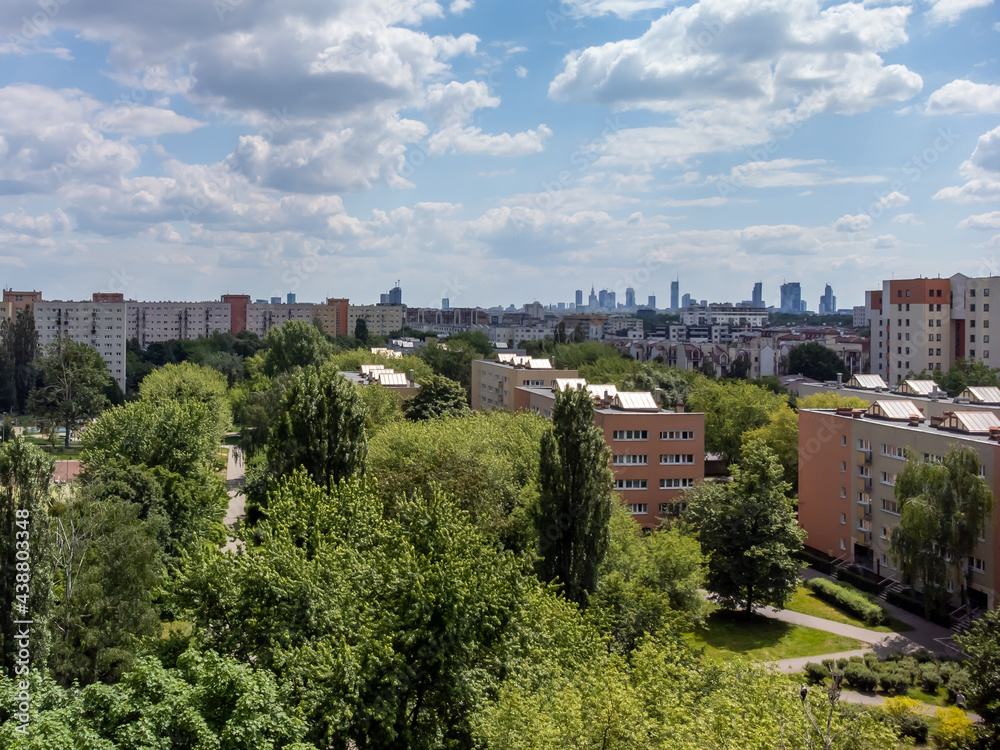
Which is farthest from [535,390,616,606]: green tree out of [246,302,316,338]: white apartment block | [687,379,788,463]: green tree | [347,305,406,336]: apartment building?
[347,305,406,336]: apartment building

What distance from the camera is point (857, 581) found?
39406 mm

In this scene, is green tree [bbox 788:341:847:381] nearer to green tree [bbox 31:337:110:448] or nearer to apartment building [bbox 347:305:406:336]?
green tree [bbox 31:337:110:448]

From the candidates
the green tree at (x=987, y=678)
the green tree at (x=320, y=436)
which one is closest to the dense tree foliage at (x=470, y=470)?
the green tree at (x=320, y=436)

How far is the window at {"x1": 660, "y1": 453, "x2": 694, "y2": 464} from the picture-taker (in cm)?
4491

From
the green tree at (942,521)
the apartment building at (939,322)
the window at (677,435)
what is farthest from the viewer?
the apartment building at (939,322)

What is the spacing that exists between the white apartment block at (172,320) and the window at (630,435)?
131929mm

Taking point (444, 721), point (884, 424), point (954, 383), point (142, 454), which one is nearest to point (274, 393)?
point (142, 454)

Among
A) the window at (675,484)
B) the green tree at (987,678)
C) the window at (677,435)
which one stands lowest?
the green tree at (987,678)

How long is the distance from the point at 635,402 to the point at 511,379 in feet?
65.2

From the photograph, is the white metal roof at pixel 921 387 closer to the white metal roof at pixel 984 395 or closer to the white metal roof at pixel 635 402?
the white metal roof at pixel 984 395

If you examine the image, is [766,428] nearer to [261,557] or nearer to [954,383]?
[954,383]

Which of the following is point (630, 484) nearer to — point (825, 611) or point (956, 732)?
point (825, 611)

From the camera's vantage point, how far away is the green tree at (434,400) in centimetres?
5628

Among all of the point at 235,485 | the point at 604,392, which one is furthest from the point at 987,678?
the point at 235,485
